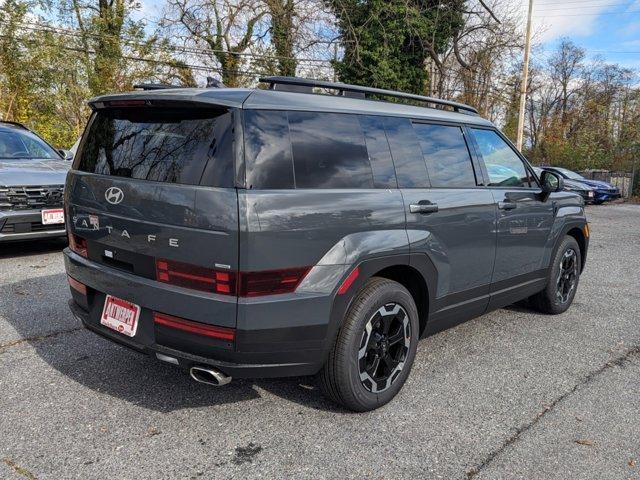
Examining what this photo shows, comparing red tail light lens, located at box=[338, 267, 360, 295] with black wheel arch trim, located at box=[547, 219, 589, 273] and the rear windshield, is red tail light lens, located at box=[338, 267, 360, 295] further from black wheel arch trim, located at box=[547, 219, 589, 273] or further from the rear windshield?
black wheel arch trim, located at box=[547, 219, 589, 273]

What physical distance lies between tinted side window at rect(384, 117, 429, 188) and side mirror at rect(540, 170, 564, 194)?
1691mm

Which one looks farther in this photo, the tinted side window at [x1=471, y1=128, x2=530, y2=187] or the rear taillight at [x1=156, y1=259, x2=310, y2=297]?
the tinted side window at [x1=471, y1=128, x2=530, y2=187]

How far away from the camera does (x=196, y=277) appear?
102 inches

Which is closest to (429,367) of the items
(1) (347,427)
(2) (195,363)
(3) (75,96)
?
(1) (347,427)

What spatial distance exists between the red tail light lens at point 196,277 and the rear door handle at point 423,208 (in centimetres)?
127

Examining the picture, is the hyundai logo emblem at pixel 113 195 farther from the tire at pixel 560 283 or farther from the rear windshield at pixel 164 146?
the tire at pixel 560 283

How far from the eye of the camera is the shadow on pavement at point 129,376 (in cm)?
323

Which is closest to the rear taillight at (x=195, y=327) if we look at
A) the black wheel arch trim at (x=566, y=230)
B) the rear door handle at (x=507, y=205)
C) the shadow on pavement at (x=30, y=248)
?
the rear door handle at (x=507, y=205)

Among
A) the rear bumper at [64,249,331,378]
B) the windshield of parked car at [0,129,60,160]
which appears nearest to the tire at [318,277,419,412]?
the rear bumper at [64,249,331,378]

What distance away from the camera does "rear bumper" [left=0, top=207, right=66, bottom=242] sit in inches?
250

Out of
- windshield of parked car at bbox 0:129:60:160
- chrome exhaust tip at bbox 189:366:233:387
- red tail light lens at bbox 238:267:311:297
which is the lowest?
chrome exhaust tip at bbox 189:366:233:387

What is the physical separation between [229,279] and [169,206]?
0.49 m

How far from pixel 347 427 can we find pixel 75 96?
16.8 metres

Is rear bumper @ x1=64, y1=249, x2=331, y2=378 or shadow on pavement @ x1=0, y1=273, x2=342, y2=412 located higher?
rear bumper @ x1=64, y1=249, x2=331, y2=378
